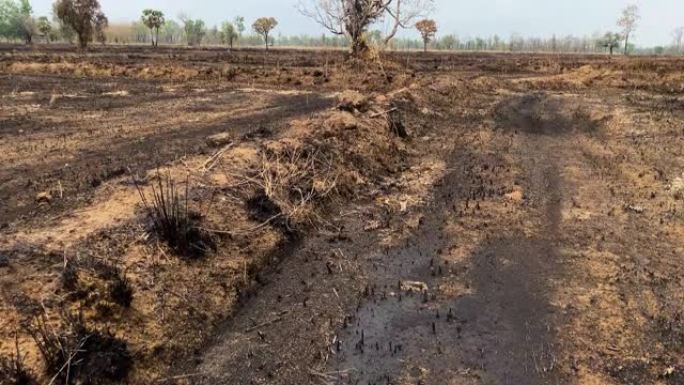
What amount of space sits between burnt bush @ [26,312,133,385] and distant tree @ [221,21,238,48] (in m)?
68.8

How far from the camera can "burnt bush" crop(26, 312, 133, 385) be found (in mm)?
3768

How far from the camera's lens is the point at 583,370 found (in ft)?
14.3

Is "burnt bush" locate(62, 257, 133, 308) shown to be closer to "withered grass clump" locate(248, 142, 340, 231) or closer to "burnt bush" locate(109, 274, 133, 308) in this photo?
"burnt bush" locate(109, 274, 133, 308)

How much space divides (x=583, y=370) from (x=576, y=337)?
1.69 ft

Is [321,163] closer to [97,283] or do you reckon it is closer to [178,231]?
[178,231]

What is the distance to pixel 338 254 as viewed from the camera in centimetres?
664

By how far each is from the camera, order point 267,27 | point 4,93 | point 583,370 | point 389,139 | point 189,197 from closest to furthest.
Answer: point 583,370, point 189,197, point 389,139, point 4,93, point 267,27

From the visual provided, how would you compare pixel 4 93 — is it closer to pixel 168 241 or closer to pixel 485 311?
pixel 168 241

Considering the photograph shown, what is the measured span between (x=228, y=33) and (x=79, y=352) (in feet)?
247

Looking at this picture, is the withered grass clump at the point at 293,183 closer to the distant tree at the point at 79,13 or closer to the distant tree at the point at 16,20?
the distant tree at the point at 79,13

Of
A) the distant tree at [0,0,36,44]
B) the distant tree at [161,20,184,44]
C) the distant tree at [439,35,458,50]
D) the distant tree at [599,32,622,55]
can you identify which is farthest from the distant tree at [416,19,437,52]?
the distant tree at [161,20,184,44]

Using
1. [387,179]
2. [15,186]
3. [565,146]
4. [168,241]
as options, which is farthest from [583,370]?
[565,146]

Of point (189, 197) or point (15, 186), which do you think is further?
point (15, 186)

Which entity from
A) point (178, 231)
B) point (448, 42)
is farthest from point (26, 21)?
point (178, 231)
